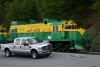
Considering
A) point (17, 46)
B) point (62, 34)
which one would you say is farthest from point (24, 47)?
point (62, 34)

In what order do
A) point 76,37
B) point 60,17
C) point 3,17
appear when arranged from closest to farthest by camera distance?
point 76,37 → point 60,17 → point 3,17

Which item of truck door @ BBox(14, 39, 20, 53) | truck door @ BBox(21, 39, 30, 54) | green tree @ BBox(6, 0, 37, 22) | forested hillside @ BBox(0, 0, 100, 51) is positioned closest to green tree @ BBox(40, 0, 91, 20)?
forested hillside @ BBox(0, 0, 100, 51)

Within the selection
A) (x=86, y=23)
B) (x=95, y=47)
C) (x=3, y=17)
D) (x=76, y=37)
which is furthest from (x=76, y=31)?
(x=3, y=17)

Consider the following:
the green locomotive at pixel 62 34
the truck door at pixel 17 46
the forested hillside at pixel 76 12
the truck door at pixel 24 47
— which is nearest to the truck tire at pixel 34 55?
the truck door at pixel 24 47

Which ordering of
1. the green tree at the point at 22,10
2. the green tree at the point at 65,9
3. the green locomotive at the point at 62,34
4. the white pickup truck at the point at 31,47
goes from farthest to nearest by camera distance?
the green tree at the point at 22,10
the green tree at the point at 65,9
the green locomotive at the point at 62,34
the white pickup truck at the point at 31,47

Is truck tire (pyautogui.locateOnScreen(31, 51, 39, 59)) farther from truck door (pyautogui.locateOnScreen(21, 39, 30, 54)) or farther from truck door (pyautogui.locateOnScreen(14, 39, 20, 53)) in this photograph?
truck door (pyautogui.locateOnScreen(14, 39, 20, 53))

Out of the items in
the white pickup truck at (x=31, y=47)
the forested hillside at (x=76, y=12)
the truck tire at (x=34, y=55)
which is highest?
the forested hillside at (x=76, y=12)

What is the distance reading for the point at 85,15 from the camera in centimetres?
3303

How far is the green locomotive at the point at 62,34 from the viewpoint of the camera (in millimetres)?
22038

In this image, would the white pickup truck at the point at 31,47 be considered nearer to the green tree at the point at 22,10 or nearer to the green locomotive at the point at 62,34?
the green locomotive at the point at 62,34

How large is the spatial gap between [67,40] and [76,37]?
101 cm

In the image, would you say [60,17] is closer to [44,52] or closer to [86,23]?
[86,23]

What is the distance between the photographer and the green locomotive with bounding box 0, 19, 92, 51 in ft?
72.3

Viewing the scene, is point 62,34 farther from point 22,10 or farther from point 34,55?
point 22,10
